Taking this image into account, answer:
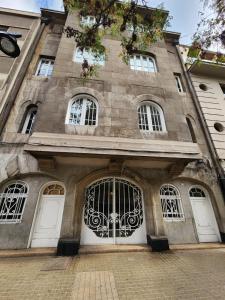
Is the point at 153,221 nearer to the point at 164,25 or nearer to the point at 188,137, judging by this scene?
the point at 188,137

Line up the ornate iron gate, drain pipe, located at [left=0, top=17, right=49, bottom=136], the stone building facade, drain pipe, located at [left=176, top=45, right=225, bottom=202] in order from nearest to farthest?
the stone building facade < the ornate iron gate < drain pipe, located at [left=0, top=17, right=49, bottom=136] < drain pipe, located at [left=176, top=45, right=225, bottom=202]

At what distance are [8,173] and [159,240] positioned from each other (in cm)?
649

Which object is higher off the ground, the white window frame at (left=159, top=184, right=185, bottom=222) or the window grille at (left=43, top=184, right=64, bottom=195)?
the window grille at (left=43, top=184, right=64, bottom=195)

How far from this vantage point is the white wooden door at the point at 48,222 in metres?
6.06

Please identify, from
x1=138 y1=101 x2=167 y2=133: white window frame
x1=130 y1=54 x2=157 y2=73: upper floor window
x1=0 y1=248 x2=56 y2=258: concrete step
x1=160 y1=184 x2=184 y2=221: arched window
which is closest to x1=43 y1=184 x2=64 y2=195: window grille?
x1=0 y1=248 x2=56 y2=258: concrete step

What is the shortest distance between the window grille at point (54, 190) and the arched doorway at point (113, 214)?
44.3 inches

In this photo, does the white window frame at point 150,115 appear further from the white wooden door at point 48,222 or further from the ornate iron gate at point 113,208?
the white wooden door at point 48,222

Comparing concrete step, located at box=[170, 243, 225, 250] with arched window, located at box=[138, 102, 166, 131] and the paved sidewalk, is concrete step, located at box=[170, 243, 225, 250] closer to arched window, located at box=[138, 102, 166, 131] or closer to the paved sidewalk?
the paved sidewalk

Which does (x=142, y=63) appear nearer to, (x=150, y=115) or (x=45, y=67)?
(x=150, y=115)

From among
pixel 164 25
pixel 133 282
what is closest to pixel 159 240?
pixel 133 282

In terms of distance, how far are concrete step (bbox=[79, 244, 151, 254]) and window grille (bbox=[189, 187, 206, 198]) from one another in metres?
3.37

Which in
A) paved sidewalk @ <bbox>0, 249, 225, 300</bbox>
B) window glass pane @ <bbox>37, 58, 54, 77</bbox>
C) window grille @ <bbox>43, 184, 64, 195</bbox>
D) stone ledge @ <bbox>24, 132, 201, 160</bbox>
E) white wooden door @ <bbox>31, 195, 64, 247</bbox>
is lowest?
paved sidewalk @ <bbox>0, 249, 225, 300</bbox>

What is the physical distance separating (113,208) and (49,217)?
260 centimetres

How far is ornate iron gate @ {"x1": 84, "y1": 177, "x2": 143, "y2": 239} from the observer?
21.5 feet
